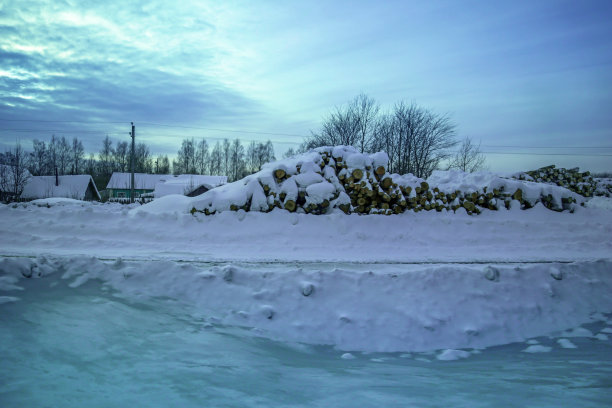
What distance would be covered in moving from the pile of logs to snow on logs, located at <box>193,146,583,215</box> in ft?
16.5

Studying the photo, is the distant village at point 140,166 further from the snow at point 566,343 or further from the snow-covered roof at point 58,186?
the snow at point 566,343

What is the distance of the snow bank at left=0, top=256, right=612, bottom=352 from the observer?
4.27 m

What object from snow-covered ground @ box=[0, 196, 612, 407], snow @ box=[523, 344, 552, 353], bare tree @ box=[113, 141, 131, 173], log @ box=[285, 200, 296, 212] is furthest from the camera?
bare tree @ box=[113, 141, 131, 173]

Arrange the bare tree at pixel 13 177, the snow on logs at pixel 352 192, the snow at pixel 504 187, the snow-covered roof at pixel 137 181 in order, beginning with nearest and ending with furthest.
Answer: the snow on logs at pixel 352 192 → the snow at pixel 504 187 → the bare tree at pixel 13 177 → the snow-covered roof at pixel 137 181

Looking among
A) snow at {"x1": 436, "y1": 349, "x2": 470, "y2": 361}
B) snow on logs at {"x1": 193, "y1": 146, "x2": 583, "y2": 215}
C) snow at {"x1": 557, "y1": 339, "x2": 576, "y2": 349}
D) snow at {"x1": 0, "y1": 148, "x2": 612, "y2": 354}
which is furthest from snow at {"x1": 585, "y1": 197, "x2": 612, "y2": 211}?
snow at {"x1": 436, "y1": 349, "x2": 470, "y2": 361}

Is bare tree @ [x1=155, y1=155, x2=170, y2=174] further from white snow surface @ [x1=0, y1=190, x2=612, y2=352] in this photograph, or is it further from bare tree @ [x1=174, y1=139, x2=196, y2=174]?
white snow surface @ [x1=0, y1=190, x2=612, y2=352]

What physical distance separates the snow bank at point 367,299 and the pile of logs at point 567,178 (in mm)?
11916

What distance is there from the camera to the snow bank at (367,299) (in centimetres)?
427

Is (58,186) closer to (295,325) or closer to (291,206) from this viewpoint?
(291,206)

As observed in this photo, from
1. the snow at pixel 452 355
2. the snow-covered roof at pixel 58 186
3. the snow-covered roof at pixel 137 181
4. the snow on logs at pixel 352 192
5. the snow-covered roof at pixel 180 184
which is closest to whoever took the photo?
the snow at pixel 452 355

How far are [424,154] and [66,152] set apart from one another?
7273 centimetres

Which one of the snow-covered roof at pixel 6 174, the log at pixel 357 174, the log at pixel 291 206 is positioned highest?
the snow-covered roof at pixel 6 174

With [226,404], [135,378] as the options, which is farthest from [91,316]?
[226,404]

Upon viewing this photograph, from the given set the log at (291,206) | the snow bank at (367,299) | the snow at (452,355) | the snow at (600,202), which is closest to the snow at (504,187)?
the snow at (600,202)
